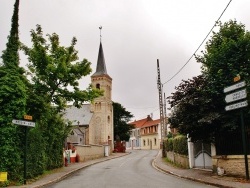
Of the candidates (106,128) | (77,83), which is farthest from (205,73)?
(106,128)

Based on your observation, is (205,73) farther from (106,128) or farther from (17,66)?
(106,128)

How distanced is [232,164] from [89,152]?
27.3 m

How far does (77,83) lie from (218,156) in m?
13.6

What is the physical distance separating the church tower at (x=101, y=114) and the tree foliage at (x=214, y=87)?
41224 millimetres

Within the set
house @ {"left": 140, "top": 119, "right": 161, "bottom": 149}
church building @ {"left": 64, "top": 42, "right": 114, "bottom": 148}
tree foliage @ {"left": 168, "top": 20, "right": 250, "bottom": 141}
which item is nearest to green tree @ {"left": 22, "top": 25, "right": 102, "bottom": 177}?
tree foliage @ {"left": 168, "top": 20, "right": 250, "bottom": 141}

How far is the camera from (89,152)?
40.5 metres

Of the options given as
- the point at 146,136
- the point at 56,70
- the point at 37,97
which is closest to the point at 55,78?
the point at 56,70

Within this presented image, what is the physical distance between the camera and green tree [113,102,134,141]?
2817 inches

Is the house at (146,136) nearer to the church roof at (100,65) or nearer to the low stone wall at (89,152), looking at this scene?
the church roof at (100,65)

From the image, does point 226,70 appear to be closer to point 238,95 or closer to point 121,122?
point 238,95

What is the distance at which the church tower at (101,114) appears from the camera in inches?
2304

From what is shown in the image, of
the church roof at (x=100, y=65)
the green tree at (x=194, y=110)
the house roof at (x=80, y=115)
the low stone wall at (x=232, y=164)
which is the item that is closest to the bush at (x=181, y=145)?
the green tree at (x=194, y=110)

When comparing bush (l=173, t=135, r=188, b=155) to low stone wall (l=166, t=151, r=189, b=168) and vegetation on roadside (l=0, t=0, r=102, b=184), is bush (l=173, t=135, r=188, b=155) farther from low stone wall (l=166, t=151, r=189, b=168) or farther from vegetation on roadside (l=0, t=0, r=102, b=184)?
vegetation on roadside (l=0, t=0, r=102, b=184)

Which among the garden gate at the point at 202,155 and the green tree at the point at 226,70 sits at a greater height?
the green tree at the point at 226,70
